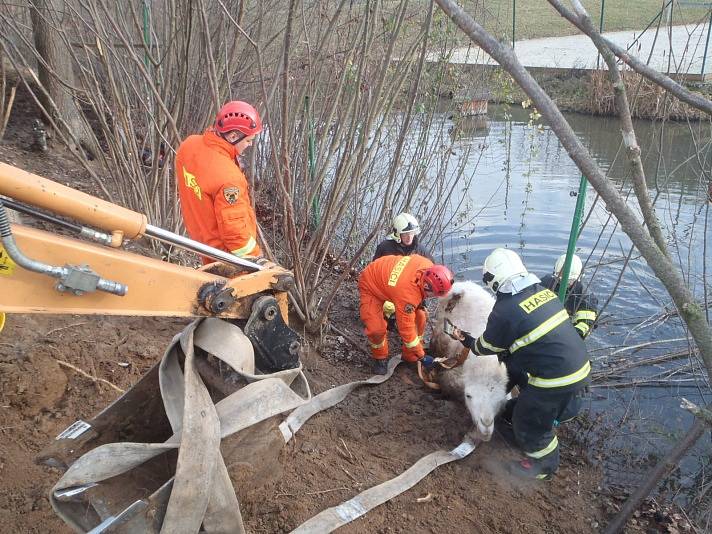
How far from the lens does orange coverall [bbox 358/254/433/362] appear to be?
18.5 feet

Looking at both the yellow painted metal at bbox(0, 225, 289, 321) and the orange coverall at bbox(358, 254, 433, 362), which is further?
the orange coverall at bbox(358, 254, 433, 362)

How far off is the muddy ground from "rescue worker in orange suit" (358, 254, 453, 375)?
1.51ft

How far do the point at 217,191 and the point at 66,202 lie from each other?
188cm

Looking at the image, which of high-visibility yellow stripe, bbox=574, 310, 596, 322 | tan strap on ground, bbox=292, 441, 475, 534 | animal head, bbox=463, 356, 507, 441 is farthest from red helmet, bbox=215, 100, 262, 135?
high-visibility yellow stripe, bbox=574, 310, 596, 322

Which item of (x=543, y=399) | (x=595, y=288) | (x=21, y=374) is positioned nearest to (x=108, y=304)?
(x=21, y=374)

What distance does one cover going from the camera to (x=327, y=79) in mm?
A: 6125

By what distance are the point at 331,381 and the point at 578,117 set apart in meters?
11.2

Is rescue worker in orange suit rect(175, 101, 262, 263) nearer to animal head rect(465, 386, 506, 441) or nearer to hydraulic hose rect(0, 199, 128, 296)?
hydraulic hose rect(0, 199, 128, 296)

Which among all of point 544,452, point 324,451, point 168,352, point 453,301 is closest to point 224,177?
point 168,352

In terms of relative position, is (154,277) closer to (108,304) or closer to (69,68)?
(108,304)

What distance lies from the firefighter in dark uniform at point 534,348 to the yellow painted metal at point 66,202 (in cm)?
277

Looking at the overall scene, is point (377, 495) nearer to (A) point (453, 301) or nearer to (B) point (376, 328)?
(B) point (376, 328)

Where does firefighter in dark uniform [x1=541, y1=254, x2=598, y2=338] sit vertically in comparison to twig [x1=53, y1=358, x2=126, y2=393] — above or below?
above

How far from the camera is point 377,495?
155 inches
